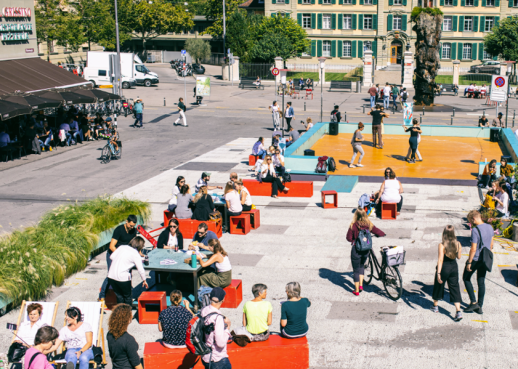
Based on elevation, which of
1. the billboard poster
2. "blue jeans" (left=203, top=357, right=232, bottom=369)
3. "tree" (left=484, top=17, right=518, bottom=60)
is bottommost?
"blue jeans" (left=203, top=357, right=232, bottom=369)

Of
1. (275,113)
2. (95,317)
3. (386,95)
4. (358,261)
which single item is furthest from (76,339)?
(386,95)

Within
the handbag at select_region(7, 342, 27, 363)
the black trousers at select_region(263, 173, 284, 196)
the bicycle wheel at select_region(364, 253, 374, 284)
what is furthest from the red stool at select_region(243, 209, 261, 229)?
the handbag at select_region(7, 342, 27, 363)

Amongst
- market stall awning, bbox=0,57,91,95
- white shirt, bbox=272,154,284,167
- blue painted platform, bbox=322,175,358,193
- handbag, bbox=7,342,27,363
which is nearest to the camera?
handbag, bbox=7,342,27,363

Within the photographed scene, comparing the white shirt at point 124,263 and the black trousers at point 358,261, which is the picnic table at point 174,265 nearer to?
the white shirt at point 124,263

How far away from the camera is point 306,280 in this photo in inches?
483

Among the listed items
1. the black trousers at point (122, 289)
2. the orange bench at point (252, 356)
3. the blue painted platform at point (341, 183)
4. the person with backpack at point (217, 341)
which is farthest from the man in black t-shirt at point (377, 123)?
the person with backpack at point (217, 341)

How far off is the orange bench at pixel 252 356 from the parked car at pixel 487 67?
2540 inches

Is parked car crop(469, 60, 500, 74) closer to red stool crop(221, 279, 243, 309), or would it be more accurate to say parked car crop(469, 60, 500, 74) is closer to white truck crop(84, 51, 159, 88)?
white truck crop(84, 51, 159, 88)

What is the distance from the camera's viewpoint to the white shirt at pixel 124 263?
10352 mm

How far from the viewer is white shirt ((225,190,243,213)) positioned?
15109mm

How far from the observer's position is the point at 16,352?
8719 mm

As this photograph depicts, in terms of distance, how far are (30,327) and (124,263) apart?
195cm

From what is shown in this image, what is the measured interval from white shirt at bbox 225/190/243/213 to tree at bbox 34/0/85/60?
59183mm

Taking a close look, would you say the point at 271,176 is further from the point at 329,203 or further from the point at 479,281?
the point at 479,281
